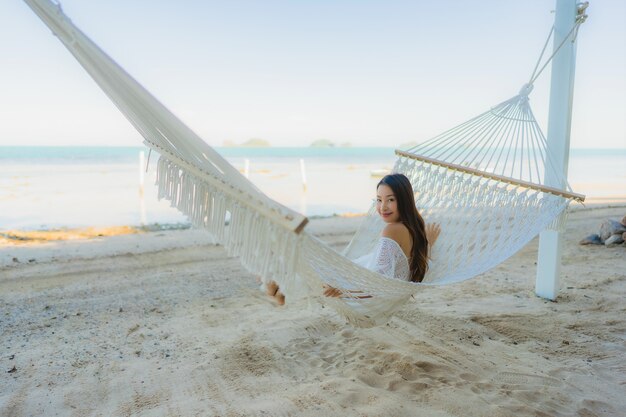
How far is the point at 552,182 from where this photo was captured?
1.99 m

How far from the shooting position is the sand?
51.1 inches

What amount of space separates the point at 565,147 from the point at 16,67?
16.9 m

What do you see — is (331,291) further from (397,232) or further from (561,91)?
(561,91)

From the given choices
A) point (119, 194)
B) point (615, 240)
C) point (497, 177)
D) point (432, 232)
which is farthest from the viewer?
point (119, 194)

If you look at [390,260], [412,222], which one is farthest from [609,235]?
[390,260]

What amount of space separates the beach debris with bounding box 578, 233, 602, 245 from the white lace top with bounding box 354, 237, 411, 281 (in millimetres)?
2514

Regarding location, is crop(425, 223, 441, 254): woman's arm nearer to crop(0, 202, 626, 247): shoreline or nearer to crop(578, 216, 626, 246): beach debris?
crop(578, 216, 626, 246): beach debris

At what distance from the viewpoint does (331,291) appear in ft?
4.22

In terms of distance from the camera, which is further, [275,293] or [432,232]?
[432,232]

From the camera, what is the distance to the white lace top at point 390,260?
1520mm

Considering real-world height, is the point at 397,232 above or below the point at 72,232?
above

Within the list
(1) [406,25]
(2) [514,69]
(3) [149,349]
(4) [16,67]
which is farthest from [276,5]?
(3) [149,349]

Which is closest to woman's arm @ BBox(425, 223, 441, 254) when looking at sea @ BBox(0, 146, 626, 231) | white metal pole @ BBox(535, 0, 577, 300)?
white metal pole @ BBox(535, 0, 577, 300)

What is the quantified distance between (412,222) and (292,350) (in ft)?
2.17
